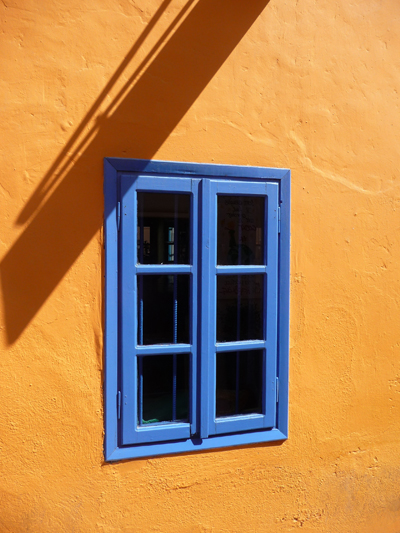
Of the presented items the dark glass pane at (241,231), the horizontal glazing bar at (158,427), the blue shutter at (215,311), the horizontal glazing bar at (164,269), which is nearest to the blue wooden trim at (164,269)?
the horizontal glazing bar at (164,269)

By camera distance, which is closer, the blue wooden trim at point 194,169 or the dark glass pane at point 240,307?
the blue wooden trim at point 194,169

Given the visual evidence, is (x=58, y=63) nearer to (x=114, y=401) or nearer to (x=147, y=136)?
(x=147, y=136)

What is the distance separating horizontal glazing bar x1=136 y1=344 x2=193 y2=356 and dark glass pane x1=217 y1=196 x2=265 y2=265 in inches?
20.4

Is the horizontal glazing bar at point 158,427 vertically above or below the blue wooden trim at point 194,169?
below

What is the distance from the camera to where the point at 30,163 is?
2.20m

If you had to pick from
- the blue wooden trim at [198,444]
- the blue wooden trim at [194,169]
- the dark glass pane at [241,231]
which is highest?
the blue wooden trim at [194,169]

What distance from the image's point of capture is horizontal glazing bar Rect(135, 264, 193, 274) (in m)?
2.36

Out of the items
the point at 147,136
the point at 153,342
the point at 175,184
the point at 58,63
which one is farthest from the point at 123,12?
the point at 153,342

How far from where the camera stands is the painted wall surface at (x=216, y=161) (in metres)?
2.22

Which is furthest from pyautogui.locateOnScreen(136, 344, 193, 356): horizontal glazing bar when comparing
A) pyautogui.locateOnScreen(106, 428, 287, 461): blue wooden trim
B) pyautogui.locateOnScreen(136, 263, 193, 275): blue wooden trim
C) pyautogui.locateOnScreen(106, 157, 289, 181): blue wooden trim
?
pyautogui.locateOnScreen(106, 157, 289, 181): blue wooden trim

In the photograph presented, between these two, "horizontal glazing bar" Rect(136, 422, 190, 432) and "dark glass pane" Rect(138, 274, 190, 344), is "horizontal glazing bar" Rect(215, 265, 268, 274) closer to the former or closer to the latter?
"dark glass pane" Rect(138, 274, 190, 344)

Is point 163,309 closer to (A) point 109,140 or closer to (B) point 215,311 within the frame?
(B) point 215,311

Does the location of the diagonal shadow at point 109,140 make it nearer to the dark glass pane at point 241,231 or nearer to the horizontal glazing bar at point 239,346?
the dark glass pane at point 241,231

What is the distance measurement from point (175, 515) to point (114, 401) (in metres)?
0.76
